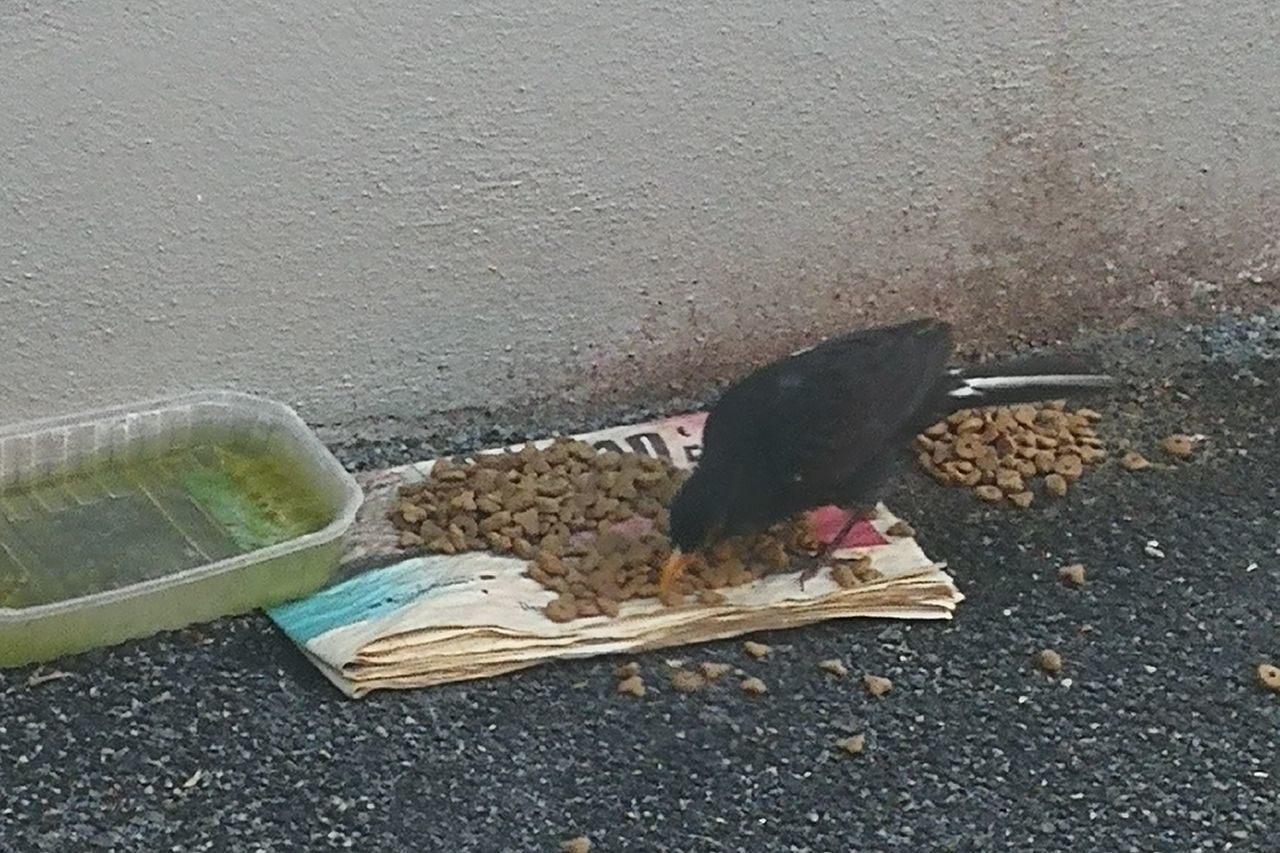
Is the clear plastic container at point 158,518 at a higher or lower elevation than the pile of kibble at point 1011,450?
higher

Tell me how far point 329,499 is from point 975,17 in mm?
1217

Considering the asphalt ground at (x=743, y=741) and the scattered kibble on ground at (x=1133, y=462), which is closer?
the asphalt ground at (x=743, y=741)

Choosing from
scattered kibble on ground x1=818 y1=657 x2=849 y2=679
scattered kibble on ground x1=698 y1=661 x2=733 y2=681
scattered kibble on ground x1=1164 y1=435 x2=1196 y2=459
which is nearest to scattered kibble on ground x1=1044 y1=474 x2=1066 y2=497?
scattered kibble on ground x1=1164 y1=435 x2=1196 y2=459

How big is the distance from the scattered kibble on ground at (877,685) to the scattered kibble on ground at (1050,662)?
210mm

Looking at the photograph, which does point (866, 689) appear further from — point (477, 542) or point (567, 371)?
point (567, 371)

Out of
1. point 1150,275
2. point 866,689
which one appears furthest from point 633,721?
point 1150,275

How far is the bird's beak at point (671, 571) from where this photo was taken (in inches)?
98.3

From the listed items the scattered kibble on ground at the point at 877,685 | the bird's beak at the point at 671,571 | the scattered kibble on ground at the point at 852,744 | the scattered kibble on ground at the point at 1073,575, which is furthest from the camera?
the scattered kibble on ground at the point at 1073,575

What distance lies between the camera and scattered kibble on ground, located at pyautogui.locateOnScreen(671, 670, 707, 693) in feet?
7.82

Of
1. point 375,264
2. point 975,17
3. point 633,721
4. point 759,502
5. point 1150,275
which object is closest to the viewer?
A: point 633,721

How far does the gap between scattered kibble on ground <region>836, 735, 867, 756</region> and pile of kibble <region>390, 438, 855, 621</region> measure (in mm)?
290

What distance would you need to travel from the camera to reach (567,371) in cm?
295

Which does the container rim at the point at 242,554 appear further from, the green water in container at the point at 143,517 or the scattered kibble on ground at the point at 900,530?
the scattered kibble on ground at the point at 900,530

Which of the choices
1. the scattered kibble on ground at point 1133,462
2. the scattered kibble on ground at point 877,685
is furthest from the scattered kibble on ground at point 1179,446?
the scattered kibble on ground at point 877,685
